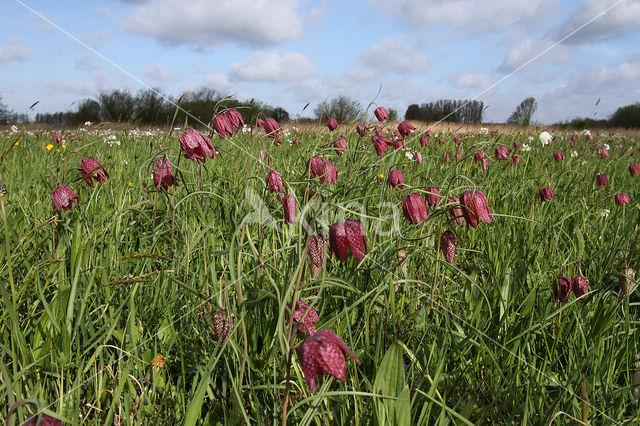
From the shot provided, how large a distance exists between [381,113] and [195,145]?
54.5 inches

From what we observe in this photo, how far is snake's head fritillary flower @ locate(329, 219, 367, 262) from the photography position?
1.08 metres

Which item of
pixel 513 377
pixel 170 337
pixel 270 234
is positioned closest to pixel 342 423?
pixel 513 377

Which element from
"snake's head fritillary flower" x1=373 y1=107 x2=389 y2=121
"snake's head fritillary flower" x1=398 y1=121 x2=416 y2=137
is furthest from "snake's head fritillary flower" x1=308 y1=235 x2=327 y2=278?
"snake's head fritillary flower" x1=373 y1=107 x2=389 y2=121

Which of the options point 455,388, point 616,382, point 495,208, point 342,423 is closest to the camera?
point 342,423

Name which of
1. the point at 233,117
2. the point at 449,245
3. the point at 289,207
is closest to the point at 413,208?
the point at 449,245

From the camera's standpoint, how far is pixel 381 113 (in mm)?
2666

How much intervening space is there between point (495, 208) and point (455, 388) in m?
1.78

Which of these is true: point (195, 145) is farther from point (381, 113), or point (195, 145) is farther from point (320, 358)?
point (381, 113)

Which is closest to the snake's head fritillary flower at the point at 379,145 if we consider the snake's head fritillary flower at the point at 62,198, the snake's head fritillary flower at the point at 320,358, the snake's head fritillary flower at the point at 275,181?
the snake's head fritillary flower at the point at 275,181

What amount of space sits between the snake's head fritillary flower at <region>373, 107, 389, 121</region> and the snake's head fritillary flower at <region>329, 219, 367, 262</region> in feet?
5.42

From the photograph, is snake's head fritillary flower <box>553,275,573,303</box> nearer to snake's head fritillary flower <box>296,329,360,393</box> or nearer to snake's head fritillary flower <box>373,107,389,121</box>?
snake's head fritillary flower <box>296,329,360,393</box>

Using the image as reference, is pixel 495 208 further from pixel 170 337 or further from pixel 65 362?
pixel 65 362

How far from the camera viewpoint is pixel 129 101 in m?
13.3

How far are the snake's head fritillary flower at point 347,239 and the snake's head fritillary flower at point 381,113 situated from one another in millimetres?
1652
